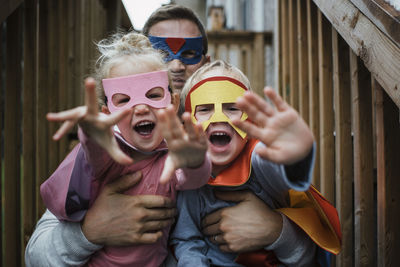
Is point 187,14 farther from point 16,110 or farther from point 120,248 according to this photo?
point 120,248

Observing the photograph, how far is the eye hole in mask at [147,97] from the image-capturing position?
1564mm

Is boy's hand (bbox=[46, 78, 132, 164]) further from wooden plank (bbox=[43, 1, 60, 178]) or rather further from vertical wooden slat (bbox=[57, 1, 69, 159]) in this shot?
vertical wooden slat (bbox=[57, 1, 69, 159])

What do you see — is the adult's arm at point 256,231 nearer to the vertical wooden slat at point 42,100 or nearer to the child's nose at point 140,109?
the child's nose at point 140,109

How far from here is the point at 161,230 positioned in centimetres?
158

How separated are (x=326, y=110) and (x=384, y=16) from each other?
0.84m

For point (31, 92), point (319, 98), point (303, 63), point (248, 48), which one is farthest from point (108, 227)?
point (248, 48)

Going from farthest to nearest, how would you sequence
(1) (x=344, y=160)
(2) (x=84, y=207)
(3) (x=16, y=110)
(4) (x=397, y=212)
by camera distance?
(3) (x=16, y=110) → (1) (x=344, y=160) → (4) (x=397, y=212) → (2) (x=84, y=207)

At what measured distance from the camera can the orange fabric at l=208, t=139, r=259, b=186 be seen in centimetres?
154

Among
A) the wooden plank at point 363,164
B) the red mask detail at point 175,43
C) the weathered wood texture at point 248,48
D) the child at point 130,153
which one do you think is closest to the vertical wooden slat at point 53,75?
the red mask detail at point 175,43

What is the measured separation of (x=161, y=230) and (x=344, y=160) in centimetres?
103

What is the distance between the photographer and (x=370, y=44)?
1516mm

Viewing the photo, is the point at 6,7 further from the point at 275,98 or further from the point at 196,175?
the point at 275,98

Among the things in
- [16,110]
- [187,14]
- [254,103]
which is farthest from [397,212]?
[16,110]

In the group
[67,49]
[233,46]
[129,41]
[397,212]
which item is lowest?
[397,212]
